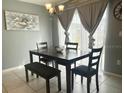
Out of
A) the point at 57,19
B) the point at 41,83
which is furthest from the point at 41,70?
the point at 57,19

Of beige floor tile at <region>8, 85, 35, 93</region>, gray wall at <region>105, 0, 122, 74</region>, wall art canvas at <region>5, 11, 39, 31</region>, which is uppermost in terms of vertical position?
wall art canvas at <region>5, 11, 39, 31</region>

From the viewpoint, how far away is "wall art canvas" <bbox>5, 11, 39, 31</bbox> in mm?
3484

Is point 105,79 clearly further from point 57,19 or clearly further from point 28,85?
point 57,19

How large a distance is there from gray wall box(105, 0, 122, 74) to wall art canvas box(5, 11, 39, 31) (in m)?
2.72

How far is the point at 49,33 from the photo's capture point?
4770 millimetres

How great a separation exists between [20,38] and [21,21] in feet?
2.04

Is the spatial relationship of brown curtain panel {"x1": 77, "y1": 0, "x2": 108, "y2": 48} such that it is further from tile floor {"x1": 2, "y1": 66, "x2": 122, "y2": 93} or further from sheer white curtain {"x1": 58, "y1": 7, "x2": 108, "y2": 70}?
tile floor {"x1": 2, "y1": 66, "x2": 122, "y2": 93}

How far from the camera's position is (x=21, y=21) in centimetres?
375

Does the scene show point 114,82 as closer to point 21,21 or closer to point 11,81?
point 11,81

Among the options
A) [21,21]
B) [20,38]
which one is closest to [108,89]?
[20,38]

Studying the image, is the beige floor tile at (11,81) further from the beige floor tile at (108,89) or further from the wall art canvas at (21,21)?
the beige floor tile at (108,89)

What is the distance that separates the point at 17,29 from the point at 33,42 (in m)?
0.81

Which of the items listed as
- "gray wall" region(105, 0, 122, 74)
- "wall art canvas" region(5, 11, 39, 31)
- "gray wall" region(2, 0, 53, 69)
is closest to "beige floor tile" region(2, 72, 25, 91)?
"gray wall" region(2, 0, 53, 69)

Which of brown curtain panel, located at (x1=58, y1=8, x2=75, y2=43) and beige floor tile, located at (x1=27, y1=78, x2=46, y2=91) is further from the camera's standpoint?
brown curtain panel, located at (x1=58, y1=8, x2=75, y2=43)
